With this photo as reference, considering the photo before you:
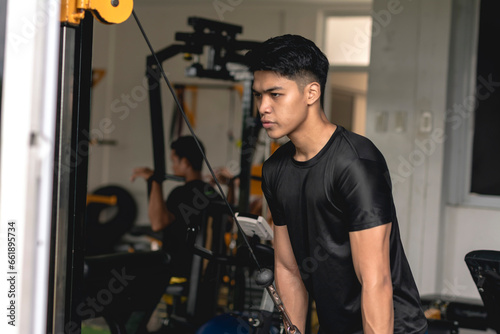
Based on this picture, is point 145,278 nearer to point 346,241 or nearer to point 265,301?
point 265,301

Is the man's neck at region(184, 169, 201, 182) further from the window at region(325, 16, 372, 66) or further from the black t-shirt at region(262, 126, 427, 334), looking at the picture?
the window at region(325, 16, 372, 66)

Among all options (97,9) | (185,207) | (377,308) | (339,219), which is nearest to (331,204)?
(339,219)

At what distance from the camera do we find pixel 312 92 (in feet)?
4.75

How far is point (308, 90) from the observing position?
4.74 feet

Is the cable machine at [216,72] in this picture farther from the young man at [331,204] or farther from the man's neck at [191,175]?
the young man at [331,204]

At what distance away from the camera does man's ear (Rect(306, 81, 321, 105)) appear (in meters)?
1.44

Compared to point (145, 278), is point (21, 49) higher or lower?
higher

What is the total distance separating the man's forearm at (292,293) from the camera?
1681 mm

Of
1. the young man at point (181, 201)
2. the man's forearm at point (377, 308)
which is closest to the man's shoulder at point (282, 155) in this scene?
the man's forearm at point (377, 308)

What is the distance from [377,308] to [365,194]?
27cm

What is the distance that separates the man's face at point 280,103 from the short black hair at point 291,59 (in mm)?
20

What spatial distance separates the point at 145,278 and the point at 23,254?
1.59m

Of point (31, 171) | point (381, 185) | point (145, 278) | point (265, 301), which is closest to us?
point (31, 171)

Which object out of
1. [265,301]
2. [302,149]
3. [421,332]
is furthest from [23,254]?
[265,301]
